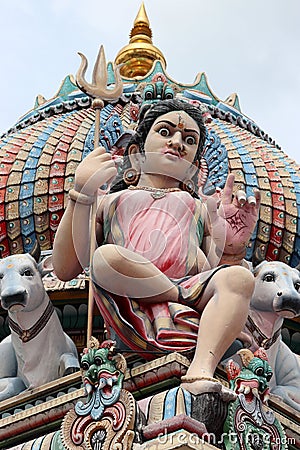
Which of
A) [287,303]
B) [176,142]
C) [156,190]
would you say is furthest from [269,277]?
[176,142]

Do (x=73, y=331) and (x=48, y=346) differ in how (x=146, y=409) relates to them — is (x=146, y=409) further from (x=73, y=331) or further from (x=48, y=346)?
(x=73, y=331)

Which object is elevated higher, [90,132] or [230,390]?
[90,132]

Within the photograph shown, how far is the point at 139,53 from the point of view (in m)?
19.8

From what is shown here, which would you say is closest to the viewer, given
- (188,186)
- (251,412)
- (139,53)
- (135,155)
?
(251,412)

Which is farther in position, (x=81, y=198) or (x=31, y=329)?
(x=31, y=329)

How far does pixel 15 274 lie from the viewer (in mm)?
10703

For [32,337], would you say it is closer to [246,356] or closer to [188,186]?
[188,186]

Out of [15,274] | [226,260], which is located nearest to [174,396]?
[226,260]

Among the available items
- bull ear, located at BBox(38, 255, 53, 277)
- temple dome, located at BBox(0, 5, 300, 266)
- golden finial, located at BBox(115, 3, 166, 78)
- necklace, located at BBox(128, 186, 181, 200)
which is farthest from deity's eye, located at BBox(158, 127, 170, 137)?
golden finial, located at BBox(115, 3, 166, 78)

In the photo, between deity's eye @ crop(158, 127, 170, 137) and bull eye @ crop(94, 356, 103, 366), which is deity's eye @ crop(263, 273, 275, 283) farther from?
bull eye @ crop(94, 356, 103, 366)

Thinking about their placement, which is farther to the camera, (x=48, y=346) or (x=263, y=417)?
(x=48, y=346)

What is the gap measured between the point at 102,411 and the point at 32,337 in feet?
9.88

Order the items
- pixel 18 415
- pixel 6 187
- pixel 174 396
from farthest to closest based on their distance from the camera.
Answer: pixel 6 187, pixel 18 415, pixel 174 396

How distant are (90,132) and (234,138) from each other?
6.30ft
